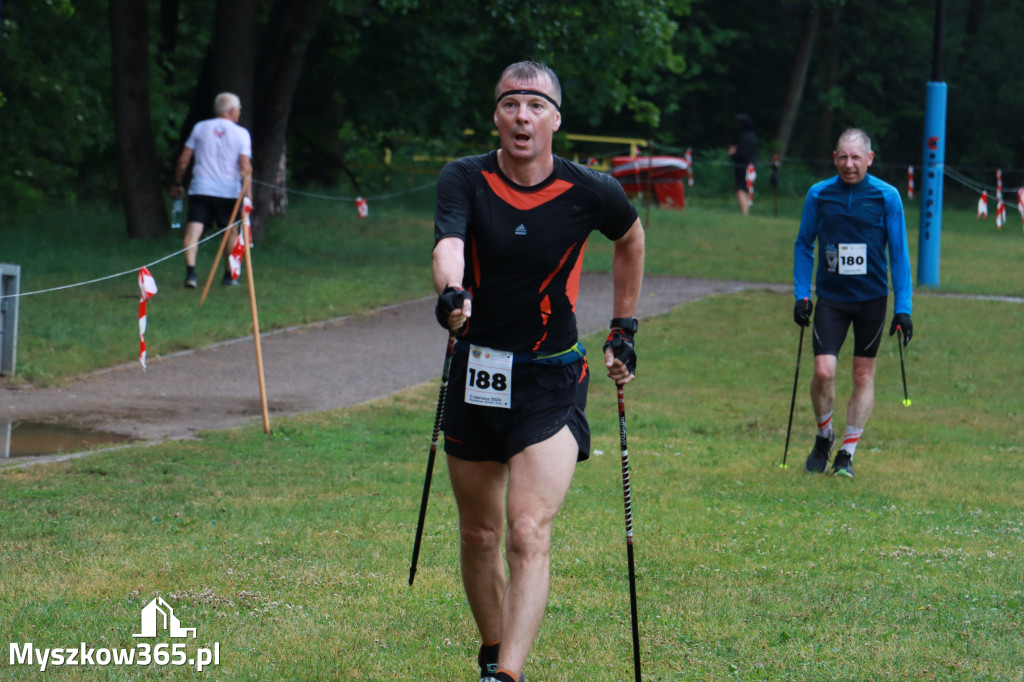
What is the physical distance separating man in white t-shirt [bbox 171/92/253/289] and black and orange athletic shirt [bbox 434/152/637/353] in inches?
437

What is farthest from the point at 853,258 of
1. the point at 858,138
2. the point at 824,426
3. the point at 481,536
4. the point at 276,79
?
the point at 276,79

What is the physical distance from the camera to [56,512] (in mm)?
6945

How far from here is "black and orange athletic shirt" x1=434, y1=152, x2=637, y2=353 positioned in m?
4.47

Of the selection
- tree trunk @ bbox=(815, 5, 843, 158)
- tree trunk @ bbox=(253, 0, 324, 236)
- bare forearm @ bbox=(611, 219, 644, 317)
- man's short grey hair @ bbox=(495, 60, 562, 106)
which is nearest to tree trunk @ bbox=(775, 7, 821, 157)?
tree trunk @ bbox=(815, 5, 843, 158)

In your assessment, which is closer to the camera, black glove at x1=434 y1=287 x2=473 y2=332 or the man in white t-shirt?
black glove at x1=434 y1=287 x2=473 y2=332

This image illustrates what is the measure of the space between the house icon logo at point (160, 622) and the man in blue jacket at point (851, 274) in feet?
16.4

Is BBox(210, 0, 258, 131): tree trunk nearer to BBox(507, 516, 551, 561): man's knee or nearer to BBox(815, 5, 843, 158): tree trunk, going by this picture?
BBox(507, 516, 551, 561): man's knee

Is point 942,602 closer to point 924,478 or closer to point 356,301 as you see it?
point 924,478

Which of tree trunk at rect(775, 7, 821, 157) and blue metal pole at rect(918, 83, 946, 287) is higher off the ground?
tree trunk at rect(775, 7, 821, 157)

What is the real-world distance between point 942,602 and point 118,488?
4532 mm

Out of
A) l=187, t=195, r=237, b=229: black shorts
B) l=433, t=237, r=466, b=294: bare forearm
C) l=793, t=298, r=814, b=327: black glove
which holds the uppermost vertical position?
l=187, t=195, r=237, b=229: black shorts

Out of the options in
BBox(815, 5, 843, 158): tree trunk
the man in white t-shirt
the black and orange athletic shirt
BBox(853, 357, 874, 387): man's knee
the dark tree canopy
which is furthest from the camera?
BBox(815, 5, 843, 158): tree trunk

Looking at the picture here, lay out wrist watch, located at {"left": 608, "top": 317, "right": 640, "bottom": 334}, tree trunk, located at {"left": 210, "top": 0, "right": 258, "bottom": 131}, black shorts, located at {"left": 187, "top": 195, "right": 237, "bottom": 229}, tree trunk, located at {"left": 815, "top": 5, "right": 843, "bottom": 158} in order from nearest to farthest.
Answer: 1. wrist watch, located at {"left": 608, "top": 317, "right": 640, "bottom": 334}
2. black shorts, located at {"left": 187, "top": 195, "right": 237, "bottom": 229}
3. tree trunk, located at {"left": 210, "top": 0, "right": 258, "bottom": 131}
4. tree trunk, located at {"left": 815, "top": 5, "right": 843, "bottom": 158}

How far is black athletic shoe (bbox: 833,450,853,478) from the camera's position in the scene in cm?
883
